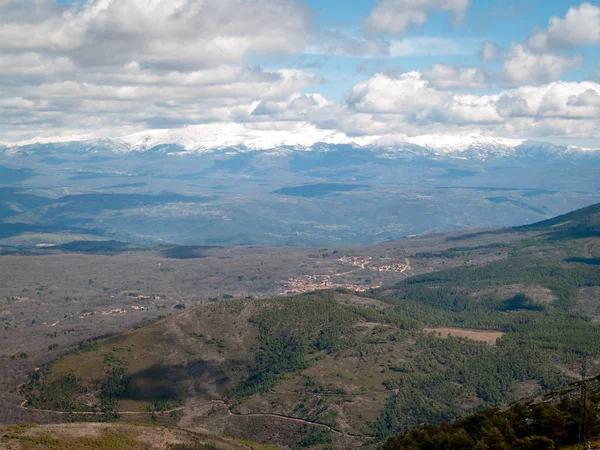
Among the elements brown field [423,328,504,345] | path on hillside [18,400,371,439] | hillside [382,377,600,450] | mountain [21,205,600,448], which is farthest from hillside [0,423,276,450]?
brown field [423,328,504,345]

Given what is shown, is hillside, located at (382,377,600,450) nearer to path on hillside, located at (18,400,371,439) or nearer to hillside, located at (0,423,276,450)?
hillside, located at (0,423,276,450)

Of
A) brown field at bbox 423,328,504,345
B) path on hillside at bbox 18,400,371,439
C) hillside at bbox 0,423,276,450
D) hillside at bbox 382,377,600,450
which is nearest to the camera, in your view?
hillside at bbox 382,377,600,450

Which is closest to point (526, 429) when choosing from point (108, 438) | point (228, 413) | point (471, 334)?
point (108, 438)

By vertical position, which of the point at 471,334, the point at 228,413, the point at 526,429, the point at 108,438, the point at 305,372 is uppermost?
the point at 526,429

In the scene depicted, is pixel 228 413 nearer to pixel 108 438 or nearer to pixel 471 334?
pixel 108 438

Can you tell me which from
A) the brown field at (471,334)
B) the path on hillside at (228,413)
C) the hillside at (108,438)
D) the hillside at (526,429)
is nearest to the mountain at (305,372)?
the path on hillside at (228,413)

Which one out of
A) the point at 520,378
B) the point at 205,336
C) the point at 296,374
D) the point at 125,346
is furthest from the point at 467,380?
the point at 125,346

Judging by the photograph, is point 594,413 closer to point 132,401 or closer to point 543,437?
point 543,437

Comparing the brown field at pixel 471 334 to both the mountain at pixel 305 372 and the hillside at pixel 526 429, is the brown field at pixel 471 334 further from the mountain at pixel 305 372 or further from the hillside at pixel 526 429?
the hillside at pixel 526 429
